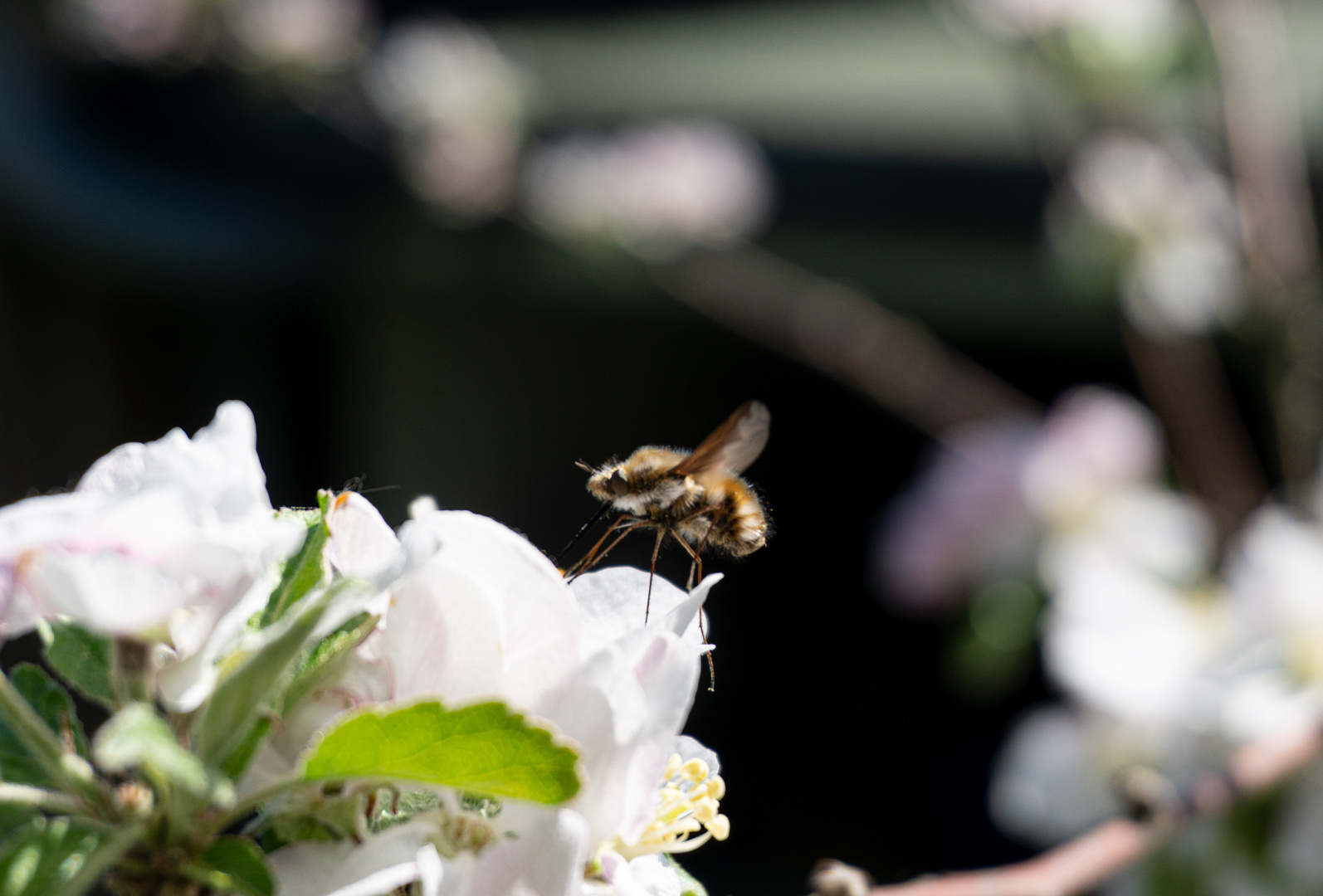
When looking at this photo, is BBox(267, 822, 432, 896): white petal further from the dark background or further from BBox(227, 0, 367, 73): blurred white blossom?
BBox(227, 0, 367, 73): blurred white blossom

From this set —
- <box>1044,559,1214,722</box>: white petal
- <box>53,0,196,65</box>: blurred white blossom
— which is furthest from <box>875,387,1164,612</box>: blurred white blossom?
<box>53,0,196,65</box>: blurred white blossom

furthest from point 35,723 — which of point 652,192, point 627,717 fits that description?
point 652,192

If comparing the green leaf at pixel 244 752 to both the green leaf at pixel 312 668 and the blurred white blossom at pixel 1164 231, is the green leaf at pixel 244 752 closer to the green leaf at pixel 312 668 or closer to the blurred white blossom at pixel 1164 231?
the green leaf at pixel 312 668

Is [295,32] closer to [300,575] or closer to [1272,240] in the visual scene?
[1272,240]

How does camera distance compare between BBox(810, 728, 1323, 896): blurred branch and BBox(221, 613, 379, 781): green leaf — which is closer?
BBox(221, 613, 379, 781): green leaf

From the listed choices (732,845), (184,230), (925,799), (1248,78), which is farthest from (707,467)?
(184,230)

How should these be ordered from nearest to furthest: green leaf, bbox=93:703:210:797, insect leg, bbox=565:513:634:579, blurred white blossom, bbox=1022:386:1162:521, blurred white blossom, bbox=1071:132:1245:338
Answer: green leaf, bbox=93:703:210:797 < insect leg, bbox=565:513:634:579 < blurred white blossom, bbox=1022:386:1162:521 < blurred white blossom, bbox=1071:132:1245:338
